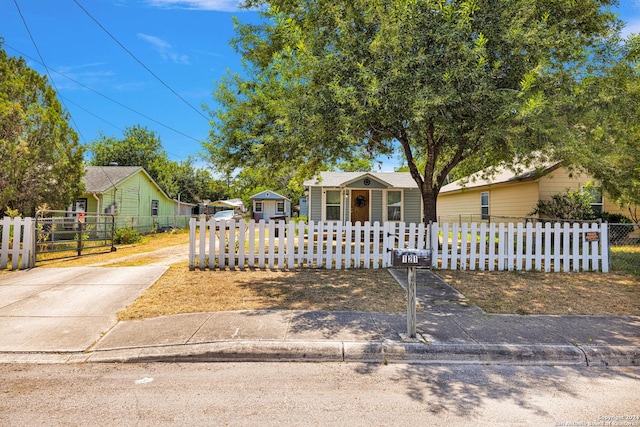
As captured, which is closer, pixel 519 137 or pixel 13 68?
pixel 519 137

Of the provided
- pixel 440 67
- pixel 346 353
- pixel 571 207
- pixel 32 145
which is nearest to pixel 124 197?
pixel 32 145

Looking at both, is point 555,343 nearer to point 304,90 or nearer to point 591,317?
point 591,317

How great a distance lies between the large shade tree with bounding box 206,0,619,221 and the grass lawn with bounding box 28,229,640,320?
9.25 feet

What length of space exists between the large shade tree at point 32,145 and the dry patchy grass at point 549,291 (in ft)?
40.8

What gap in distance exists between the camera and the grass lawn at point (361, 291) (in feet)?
18.2

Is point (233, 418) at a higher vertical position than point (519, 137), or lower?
lower

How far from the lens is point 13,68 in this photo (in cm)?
1150

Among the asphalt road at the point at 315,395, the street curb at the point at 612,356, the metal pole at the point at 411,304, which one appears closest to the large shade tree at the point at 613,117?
the street curb at the point at 612,356

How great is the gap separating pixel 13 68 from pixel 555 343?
51.8 ft

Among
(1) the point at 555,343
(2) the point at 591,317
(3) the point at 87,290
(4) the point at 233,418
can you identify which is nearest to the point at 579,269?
(2) the point at 591,317

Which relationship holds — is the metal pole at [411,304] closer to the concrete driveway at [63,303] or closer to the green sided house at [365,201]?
the concrete driveway at [63,303]

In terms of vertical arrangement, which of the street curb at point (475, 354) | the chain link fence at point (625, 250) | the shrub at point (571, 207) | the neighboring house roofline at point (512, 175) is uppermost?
the neighboring house roofline at point (512, 175)

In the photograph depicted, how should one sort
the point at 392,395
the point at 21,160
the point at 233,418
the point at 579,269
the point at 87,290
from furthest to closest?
the point at 21,160 < the point at 579,269 < the point at 87,290 < the point at 392,395 < the point at 233,418

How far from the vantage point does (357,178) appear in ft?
54.3
